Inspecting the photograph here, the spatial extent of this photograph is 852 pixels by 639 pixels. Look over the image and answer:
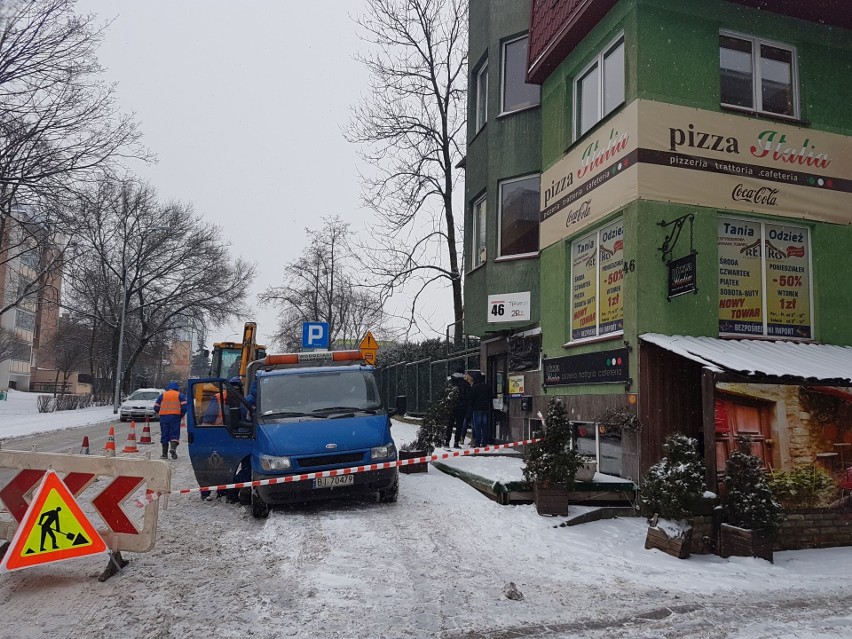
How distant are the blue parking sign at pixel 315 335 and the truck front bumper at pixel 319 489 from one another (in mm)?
→ 9875

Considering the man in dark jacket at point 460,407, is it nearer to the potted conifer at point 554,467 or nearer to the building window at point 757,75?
the potted conifer at point 554,467

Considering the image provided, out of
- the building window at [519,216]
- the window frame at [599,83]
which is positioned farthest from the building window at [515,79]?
the window frame at [599,83]

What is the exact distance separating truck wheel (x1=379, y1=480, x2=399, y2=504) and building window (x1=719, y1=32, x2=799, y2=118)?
7.41 m

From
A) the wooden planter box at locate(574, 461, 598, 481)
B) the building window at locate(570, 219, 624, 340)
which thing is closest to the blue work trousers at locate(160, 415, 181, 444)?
the building window at locate(570, 219, 624, 340)

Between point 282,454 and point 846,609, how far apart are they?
20.4ft

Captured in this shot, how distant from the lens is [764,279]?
10266 millimetres

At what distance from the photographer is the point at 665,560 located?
23.3ft

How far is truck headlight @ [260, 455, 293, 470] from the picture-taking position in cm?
884

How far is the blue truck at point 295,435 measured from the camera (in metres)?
8.89

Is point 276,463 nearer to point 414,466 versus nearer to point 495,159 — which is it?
point 414,466

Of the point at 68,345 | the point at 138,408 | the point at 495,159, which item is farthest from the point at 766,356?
the point at 68,345

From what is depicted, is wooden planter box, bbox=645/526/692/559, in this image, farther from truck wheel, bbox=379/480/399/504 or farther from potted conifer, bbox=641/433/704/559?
truck wheel, bbox=379/480/399/504

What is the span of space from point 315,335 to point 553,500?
11394 mm

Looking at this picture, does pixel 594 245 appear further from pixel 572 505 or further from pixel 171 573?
pixel 171 573
